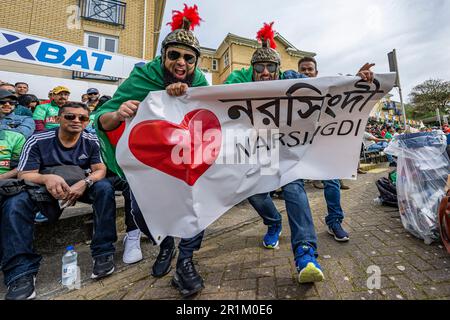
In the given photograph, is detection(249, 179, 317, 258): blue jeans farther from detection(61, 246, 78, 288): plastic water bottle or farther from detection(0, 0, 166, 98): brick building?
detection(0, 0, 166, 98): brick building

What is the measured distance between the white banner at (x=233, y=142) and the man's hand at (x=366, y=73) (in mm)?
47

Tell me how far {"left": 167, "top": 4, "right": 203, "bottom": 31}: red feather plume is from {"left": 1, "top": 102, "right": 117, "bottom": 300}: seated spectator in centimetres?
128

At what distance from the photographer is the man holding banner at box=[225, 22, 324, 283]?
4.91ft

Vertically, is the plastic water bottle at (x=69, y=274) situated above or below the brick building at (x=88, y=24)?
below

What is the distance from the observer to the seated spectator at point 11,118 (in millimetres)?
2898

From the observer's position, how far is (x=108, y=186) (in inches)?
83.1

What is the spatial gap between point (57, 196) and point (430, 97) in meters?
55.3

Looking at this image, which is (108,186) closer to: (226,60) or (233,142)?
(233,142)

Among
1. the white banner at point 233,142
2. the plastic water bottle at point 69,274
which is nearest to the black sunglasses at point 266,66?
the white banner at point 233,142

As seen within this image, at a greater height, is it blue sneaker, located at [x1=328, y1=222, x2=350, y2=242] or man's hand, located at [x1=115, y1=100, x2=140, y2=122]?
man's hand, located at [x1=115, y1=100, x2=140, y2=122]

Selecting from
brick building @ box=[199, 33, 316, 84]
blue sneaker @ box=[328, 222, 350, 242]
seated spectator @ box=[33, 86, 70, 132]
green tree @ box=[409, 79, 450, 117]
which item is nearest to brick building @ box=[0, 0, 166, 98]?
seated spectator @ box=[33, 86, 70, 132]

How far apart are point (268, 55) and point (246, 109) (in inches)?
32.3

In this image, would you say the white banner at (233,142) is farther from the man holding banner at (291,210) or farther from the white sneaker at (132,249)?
the white sneaker at (132,249)

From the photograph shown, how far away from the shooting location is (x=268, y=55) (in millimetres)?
2293
